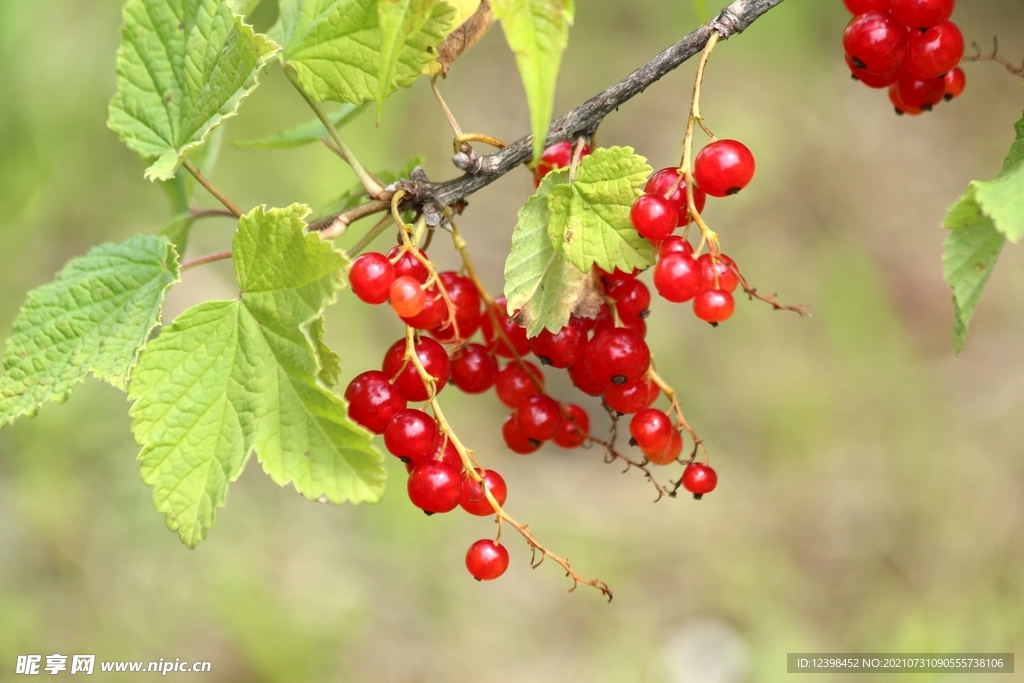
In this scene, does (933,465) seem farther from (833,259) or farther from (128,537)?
(128,537)

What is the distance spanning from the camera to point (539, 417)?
1.27 metres

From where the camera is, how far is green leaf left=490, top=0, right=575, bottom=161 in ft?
2.61

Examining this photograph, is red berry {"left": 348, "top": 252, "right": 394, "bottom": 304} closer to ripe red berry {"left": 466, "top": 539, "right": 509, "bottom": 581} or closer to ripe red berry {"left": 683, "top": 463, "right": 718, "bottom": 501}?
ripe red berry {"left": 466, "top": 539, "right": 509, "bottom": 581}

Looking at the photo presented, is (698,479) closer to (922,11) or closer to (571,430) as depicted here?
(571,430)

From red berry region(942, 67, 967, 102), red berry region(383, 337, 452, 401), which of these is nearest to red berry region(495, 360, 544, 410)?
red berry region(383, 337, 452, 401)

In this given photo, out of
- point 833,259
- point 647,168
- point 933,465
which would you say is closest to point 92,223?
point 647,168

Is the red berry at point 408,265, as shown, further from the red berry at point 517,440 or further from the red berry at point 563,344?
the red berry at point 517,440

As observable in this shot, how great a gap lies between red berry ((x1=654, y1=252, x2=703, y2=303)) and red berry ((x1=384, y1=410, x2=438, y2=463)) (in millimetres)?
382

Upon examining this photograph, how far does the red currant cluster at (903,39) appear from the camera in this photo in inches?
45.6

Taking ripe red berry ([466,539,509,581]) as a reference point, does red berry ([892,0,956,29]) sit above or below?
above

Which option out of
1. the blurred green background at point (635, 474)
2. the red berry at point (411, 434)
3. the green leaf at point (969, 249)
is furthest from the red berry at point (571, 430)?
the blurred green background at point (635, 474)

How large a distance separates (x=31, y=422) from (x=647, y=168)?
2966 mm

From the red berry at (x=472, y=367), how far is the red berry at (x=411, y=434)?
0.18m

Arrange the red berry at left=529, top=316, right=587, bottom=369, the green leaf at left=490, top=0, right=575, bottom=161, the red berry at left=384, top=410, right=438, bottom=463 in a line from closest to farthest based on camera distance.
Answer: the green leaf at left=490, top=0, right=575, bottom=161
the red berry at left=384, top=410, right=438, bottom=463
the red berry at left=529, top=316, right=587, bottom=369
